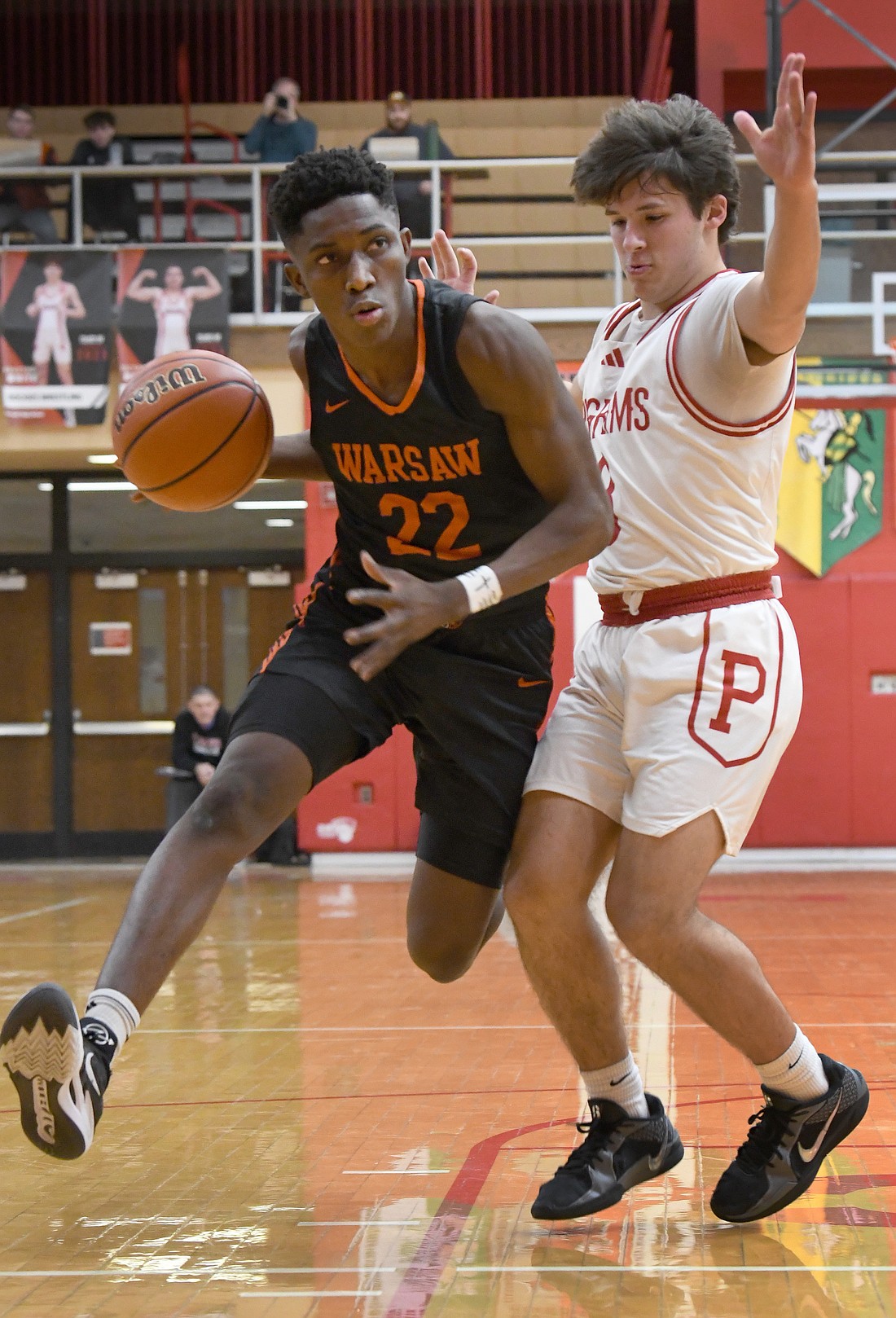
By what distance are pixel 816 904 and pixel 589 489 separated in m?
6.45

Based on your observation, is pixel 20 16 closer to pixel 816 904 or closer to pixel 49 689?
pixel 49 689

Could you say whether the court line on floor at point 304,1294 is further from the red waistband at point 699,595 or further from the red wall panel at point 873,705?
the red wall panel at point 873,705

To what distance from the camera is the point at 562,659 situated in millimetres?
11672

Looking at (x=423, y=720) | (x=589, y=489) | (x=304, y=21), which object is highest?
(x=304, y=21)

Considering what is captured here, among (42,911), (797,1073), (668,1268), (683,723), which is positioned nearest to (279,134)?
(42,911)

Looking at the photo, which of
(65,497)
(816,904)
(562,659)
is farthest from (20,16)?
(816,904)

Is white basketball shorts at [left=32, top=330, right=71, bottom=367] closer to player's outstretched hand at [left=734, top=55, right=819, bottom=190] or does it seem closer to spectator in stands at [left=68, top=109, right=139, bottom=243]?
spectator in stands at [left=68, top=109, right=139, bottom=243]

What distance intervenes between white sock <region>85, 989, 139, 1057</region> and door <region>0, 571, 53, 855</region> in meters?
11.4

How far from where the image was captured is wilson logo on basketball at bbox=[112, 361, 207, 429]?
11.1ft

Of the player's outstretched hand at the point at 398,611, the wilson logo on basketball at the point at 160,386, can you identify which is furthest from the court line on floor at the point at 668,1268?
the wilson logo on basketball at the point at 160,386

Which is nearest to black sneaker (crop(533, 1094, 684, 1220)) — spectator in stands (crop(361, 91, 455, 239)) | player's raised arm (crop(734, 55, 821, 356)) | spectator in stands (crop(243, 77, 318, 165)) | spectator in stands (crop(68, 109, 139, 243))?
player's raised arm (crop(734, 55, 821, 356))

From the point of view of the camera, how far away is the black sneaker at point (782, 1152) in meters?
3.06

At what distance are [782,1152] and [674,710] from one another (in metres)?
0.89

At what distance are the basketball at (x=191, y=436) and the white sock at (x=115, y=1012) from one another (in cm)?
108
